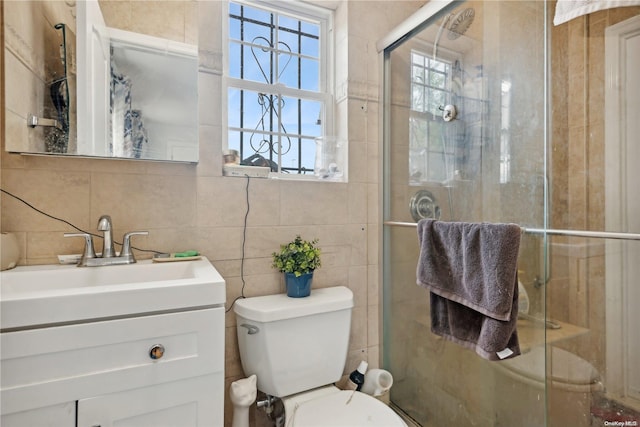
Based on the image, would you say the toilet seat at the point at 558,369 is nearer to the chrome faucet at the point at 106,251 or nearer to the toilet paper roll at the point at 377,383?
the toilet paper roll at the point at 377,383

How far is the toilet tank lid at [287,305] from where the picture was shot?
1.17 metres

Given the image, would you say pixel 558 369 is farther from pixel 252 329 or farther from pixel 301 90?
pixel 301 90

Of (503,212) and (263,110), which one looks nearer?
(503,212)

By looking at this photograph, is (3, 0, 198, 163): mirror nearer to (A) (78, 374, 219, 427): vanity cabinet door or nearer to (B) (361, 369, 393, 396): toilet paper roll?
(A) (78, 374, 219, 427): vanity cabinet door

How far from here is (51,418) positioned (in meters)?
0.72

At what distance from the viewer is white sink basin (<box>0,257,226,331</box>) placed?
697 millimetres

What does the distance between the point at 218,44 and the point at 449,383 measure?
1.73 metres

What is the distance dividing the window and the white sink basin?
0.72 m

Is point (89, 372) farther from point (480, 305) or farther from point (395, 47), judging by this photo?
point (395, 47)

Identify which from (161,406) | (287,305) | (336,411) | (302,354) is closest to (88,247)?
(161,406)

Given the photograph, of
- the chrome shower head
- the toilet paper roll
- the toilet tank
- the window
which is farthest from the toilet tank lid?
the chrome shower head

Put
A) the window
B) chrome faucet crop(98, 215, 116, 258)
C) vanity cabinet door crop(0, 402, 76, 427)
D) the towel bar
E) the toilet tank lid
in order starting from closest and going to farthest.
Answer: vanity cabinet door crop(0, 402, 76, 427), the towel bar, chrome faucet crop(98, 215, 116, 258), the toilet tank lid, the window

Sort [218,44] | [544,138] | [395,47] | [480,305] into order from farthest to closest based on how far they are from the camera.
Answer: [395,47]
[218,44]
[544,138]
[480,305]

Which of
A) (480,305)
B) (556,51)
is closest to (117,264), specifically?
(480,305)
